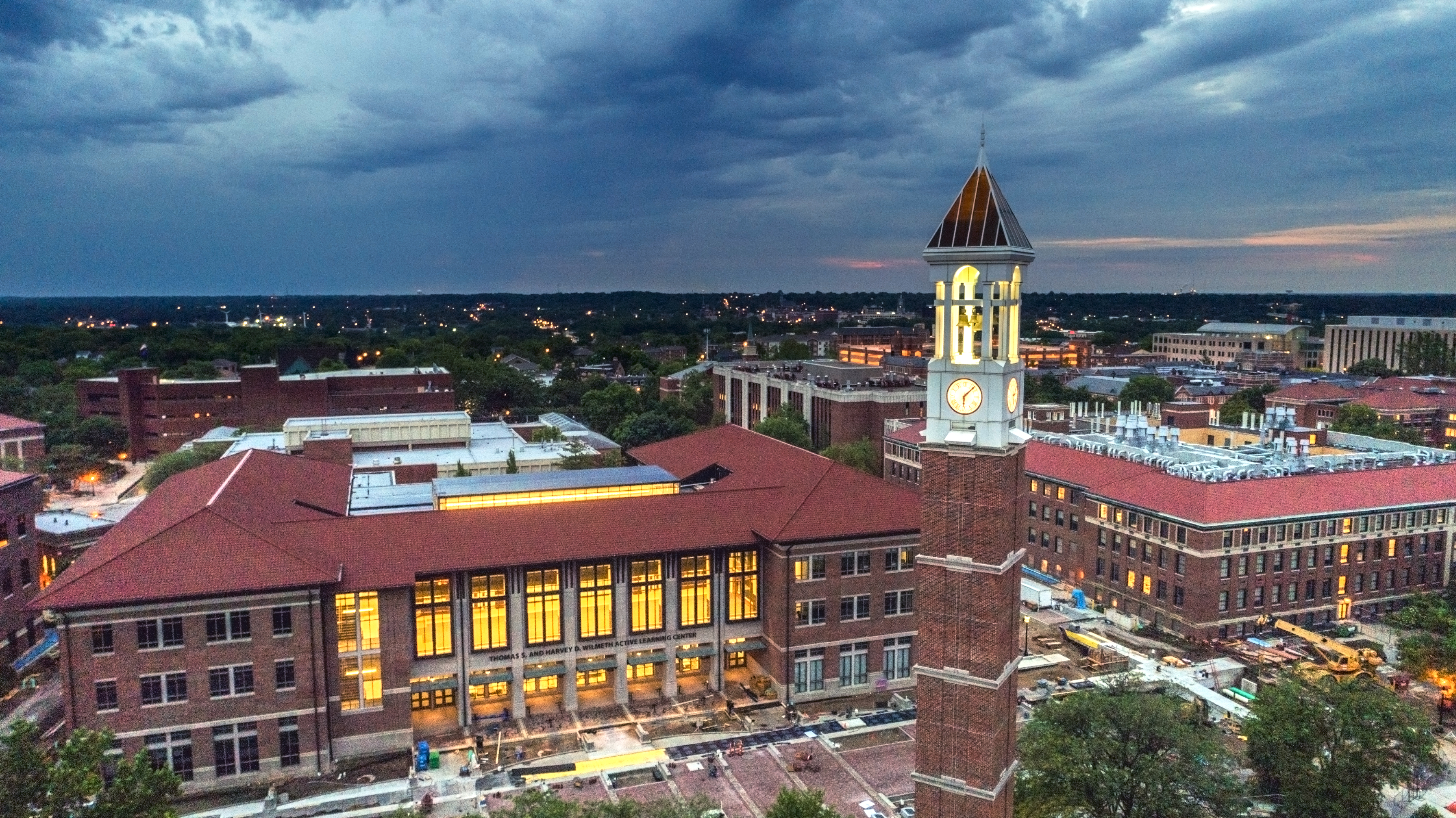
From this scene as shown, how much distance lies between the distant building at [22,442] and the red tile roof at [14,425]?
0.03 m

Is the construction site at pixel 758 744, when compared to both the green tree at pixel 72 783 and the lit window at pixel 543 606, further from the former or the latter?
the green tree at pixel 72 783

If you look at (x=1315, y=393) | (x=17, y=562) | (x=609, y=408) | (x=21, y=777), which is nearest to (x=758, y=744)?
(x=21, y=777)

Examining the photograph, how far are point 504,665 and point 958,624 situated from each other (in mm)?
37979

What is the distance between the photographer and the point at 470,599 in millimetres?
65250

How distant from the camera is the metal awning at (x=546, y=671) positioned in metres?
67.5

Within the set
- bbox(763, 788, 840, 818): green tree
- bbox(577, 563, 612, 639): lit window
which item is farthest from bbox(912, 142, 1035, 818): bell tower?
bbox(577, 563, 612, 639): lit window

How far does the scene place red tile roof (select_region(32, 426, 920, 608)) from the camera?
5703 cm

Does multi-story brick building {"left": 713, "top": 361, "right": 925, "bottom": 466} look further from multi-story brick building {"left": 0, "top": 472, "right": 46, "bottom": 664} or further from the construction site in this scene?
multi-story brick building {"left": 0, "top": 472, "right": 46, "bottom": 664}

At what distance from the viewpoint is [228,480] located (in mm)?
72000

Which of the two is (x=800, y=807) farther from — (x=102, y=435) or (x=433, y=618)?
(x=102, y=435)

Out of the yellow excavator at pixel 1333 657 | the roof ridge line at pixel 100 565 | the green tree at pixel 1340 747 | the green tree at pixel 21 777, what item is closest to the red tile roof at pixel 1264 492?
the yellow excavator at pixel 1333 657

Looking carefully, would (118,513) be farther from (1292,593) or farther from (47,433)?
(1292,593)

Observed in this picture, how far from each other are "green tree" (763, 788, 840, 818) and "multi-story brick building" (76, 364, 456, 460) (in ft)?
444

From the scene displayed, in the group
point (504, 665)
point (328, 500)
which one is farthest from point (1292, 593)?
point (328, 500)
